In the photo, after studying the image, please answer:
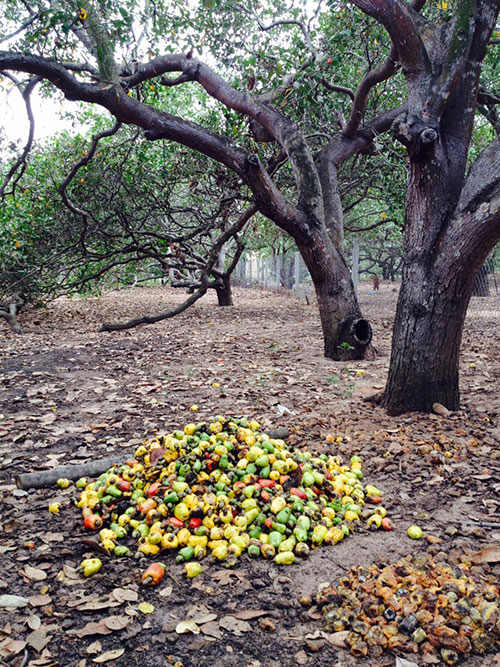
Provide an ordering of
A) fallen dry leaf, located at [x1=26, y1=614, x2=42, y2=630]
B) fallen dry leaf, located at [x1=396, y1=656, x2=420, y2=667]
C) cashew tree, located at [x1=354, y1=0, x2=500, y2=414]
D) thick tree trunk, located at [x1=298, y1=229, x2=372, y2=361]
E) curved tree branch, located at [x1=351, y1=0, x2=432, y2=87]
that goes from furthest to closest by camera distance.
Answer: thick tree trunk, located at [x1=298, y1=229, x2=372, y2=361]
curved tree branch, located at [x1=351, y1=0, x2=432, y2=87]
cashew tree, located at [x1=354, y1=0, x2=500, y2=414]
fallen dry leaf, located at [x1=26, y1=614, x2=42, y2=630]
fallen dry leaf, located at [x1=396, y1=656, x2=420, y2=667]

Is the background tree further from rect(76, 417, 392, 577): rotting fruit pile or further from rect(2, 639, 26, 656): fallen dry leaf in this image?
rect(2, 639, 26, 656): fallen dry leaf

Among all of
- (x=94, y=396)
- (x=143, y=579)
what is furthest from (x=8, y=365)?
(x=143, y=579)

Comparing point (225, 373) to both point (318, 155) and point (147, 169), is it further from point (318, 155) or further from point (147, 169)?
point (147, 169)

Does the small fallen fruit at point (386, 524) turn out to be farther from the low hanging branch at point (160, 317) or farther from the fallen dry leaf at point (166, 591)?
the low hanging branch at point (160, 317)

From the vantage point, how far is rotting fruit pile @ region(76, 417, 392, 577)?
8.35 ft

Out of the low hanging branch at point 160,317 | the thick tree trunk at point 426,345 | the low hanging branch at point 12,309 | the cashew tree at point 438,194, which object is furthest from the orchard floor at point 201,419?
the low hanging branch at point 12,309

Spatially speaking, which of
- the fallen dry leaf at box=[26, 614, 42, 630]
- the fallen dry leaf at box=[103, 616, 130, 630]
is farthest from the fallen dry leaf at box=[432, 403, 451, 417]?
the fallen dry leaf at box=[26, 614, 42, 630]

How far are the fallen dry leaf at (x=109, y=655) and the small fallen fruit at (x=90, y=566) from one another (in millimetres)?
515

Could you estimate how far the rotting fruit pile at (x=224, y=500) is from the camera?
2545 mm

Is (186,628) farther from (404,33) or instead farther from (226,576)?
(404,33)

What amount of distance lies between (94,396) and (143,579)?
10.7ft

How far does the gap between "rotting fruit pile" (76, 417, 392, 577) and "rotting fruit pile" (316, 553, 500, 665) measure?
38 cm

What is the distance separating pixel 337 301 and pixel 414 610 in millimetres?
4869

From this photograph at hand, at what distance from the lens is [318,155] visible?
7930 millimetres
